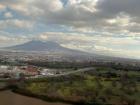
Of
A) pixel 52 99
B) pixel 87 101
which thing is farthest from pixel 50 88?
pixel 87 101

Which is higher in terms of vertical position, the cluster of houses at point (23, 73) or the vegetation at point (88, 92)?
the cluster of houses at point (23, 73)

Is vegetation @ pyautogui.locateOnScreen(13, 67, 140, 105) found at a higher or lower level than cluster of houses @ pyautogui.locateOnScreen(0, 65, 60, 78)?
lower

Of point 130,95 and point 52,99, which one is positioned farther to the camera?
point 130,95

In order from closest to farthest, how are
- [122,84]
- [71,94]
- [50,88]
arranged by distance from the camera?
[71,94]
[50,88]
[122,84]

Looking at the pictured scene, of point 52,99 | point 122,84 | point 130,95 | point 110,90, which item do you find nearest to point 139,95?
point 130,95

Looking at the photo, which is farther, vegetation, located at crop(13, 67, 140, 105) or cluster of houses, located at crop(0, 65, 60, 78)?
cluster of houses, located at crop(0, 65, 60, 78)

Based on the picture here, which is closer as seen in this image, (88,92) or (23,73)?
(88,92)

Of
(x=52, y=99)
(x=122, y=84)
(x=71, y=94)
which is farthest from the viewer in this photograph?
(x=122, y=84)

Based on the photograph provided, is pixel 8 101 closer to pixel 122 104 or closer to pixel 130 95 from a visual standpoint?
pixel 122 104

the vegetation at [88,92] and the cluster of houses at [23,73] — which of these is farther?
the cluster of houses at [23,73]

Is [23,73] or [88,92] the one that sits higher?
[23,73]
